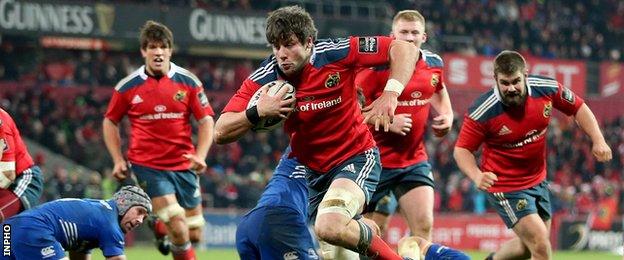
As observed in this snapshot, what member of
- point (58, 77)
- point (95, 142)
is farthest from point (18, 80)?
point (95, 142)

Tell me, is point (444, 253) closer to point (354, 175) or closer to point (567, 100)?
point (354, 175)

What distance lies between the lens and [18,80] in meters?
→ 28.3

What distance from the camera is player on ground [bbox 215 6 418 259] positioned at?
7188 millimetres

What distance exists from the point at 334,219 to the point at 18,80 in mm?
22383

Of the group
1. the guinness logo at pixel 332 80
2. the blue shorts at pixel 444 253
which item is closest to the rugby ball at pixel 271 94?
the guinness logo at pixel 332 80

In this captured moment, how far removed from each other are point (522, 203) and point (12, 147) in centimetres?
447

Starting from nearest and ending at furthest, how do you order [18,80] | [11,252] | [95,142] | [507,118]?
[11,252], [507,118], [95,142], [18,80]

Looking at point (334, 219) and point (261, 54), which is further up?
point (334, 219)

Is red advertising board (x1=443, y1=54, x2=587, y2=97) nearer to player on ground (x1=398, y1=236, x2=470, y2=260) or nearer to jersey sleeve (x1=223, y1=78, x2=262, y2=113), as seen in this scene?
player on ground (x1=398, y1=236, x2=470, y2=260)

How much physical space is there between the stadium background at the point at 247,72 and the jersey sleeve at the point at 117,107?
32.0ft

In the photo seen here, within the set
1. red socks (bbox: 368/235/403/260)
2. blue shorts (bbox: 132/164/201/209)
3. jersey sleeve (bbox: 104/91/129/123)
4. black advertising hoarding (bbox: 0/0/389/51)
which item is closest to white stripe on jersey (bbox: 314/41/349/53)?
red socks (bbox: 368/235/403/260)

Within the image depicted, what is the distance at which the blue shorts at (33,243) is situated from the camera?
8.33 metres

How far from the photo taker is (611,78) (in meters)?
34.9

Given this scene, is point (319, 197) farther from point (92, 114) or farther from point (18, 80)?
point (18, 80)
